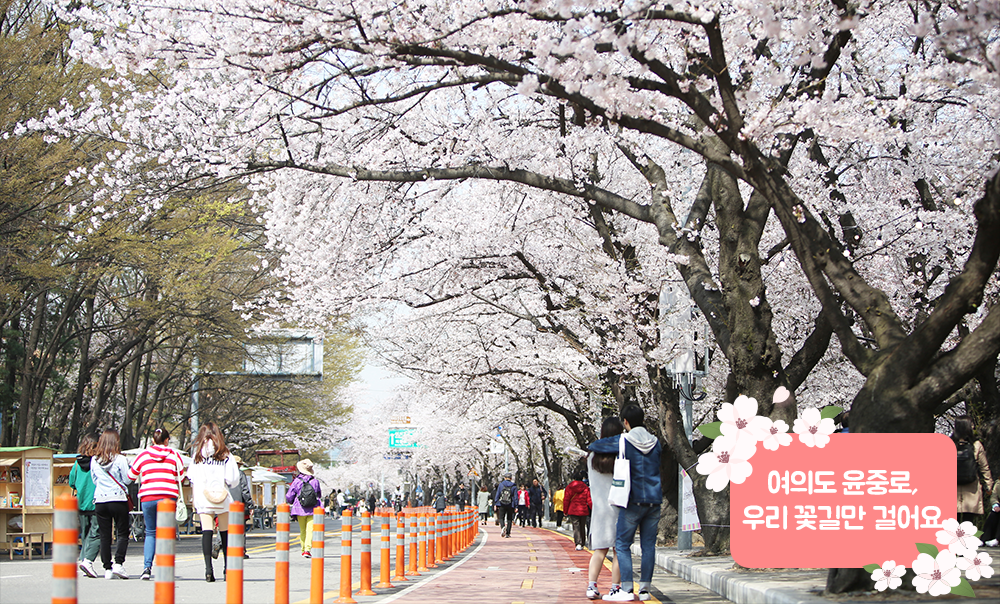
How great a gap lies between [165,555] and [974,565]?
6.12m

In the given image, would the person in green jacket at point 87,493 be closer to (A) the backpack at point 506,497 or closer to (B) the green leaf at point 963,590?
(B) the green leaf at point 963,590

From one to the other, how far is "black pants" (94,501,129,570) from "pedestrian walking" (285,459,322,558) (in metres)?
4.30

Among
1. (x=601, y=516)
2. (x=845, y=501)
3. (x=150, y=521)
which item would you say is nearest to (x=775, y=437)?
(x=845, y=501)

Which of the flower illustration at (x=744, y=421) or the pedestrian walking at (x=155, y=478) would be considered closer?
the flower illustration at (x=744, y=421)

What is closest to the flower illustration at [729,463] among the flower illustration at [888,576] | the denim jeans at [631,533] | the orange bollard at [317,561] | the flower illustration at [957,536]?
the denim jeans at [631,533]

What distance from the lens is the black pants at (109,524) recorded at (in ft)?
39.6

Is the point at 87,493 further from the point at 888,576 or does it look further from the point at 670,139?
the point at 888,576

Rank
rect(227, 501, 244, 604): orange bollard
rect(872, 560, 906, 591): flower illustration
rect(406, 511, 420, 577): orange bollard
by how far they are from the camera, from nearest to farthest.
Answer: rect(227, 501, 244, 604): orange bollard
rect(872, 560, 906, 591): flower illustration
rect(406, 511, 420, 577): orange bollard

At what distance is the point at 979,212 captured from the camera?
8.22 meters

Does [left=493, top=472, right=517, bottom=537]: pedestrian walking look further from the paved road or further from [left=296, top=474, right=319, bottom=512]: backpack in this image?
[left=296, top=474, right=319, bottom=512]: backpack

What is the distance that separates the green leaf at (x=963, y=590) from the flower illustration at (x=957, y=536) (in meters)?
0.25

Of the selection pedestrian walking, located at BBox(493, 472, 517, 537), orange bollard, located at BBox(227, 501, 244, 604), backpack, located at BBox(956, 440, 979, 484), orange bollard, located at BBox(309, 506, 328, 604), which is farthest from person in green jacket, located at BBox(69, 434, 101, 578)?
pedestrian walking, located at BBox(493, 472, 517, 537)

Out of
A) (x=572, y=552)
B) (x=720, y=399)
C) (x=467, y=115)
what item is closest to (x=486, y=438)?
(x=720, y=399)

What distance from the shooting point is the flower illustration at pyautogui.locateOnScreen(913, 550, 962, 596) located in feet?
26.5
